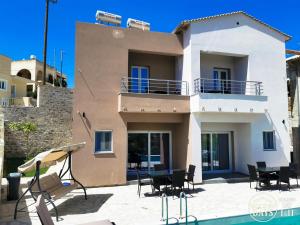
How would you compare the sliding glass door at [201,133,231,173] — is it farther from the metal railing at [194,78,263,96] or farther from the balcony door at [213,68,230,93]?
the balcony door at [213,68,230,93]

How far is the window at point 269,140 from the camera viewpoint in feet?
53.6

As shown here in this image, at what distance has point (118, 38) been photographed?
14.8 m

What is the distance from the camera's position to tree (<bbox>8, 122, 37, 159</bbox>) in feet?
75.7

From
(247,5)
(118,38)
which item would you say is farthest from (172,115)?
(247,5)

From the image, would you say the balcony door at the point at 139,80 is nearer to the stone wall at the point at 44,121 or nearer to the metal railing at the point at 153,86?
the metal railing at the point at 153,86

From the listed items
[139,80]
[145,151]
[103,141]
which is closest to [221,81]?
[139,80]

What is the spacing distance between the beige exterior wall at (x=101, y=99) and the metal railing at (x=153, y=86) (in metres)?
0.77

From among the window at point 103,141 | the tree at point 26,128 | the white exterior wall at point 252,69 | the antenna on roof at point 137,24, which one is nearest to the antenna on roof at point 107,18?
the antenna on roof at point 137,24

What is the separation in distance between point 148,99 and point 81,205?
674 centimetres

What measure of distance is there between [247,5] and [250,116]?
24.7 feet

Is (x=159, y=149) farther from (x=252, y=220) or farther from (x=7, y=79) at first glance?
(x=7, y=79)

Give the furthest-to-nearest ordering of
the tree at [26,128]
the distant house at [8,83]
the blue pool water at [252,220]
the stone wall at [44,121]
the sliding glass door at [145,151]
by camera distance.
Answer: the distant house at [8,83] → the stone wall at [44,121] → the tree at [26,128] → the sliding glass door at [145,151] → the blue pool water at [252,220]

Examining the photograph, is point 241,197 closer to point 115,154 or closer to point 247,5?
point 115,154

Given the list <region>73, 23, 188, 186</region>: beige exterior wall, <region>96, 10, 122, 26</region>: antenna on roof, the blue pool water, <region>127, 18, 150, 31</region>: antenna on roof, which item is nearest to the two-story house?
<region>73, 23, 188, 186</region>: beige exterior wall
